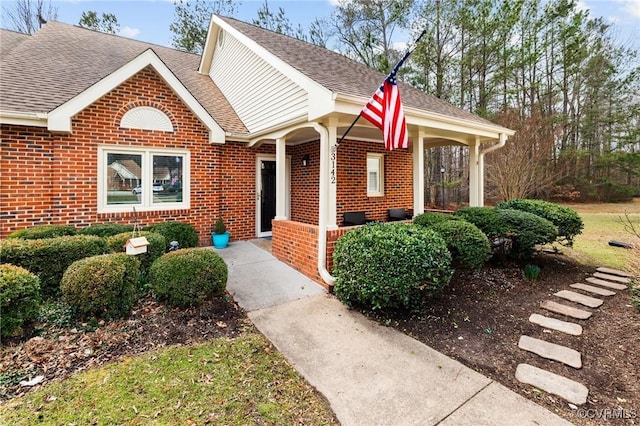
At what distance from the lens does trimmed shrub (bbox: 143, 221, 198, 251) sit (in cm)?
631

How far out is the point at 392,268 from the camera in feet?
12.9

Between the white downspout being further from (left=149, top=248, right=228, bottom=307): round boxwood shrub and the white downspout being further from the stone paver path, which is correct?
the stone paver path

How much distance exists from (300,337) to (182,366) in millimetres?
1277

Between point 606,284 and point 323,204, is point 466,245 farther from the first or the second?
point 606,284

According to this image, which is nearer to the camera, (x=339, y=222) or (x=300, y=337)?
(x=300, y=337)

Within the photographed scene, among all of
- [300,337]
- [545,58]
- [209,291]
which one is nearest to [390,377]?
[300,337]

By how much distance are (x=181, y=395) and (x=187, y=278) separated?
5.65ft

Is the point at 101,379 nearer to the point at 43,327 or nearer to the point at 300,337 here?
the point at 43,327

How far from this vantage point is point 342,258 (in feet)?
15.1

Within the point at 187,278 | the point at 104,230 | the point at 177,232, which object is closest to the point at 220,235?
the point at 177,232

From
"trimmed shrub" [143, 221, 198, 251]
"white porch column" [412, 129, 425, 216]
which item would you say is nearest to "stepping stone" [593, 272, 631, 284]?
"white porch column" [412, 129, 425, 216]

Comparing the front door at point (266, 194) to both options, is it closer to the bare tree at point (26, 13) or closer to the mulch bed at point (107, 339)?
the mulch bed at point (107, 339)

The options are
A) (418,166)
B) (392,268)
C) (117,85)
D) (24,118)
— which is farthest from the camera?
(418,166)

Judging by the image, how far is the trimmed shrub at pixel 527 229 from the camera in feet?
19.4
